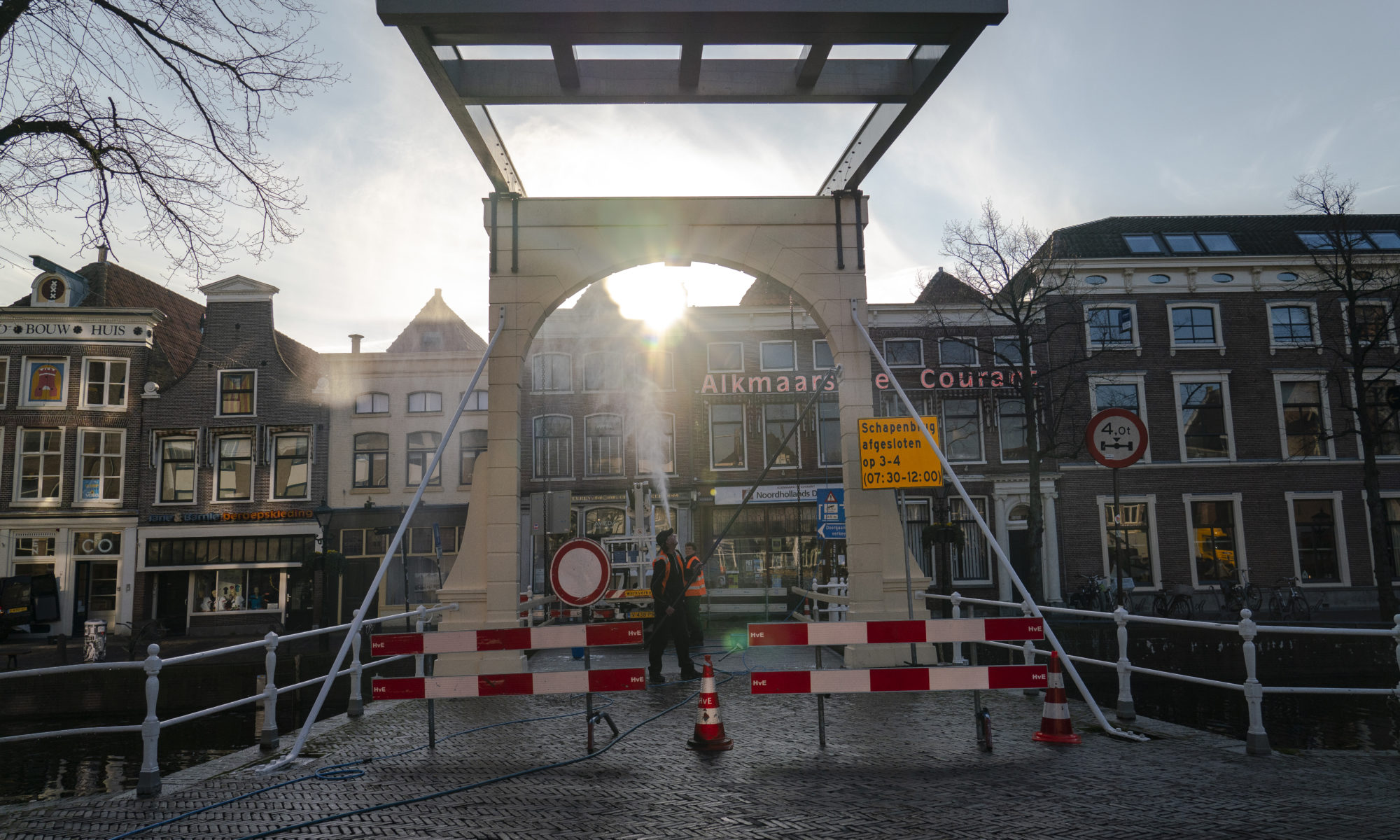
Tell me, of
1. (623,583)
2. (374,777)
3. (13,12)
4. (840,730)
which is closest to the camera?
(374,777)

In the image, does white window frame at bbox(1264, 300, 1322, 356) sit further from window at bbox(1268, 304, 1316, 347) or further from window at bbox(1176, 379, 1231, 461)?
window at bbox(1176, 379, 1231, 461)

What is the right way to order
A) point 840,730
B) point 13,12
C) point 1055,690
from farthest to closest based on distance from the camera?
point 13,12 → point 840,730 → point 1055,690

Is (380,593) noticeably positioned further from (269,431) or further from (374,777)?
(374,777)

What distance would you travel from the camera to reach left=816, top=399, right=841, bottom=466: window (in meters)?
30.0

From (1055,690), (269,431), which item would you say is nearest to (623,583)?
(269,431)

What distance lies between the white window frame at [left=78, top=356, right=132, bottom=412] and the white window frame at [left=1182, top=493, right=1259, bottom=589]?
35864mm

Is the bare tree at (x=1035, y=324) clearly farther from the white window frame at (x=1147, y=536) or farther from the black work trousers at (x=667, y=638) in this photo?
the black work trousers at (x=667, y=638)

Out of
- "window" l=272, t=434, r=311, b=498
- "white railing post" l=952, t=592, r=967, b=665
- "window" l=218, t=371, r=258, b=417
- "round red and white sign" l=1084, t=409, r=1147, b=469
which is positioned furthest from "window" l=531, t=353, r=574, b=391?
"round red and white sign" l=1084, t=409, r=1147, b=469

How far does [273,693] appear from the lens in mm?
6793

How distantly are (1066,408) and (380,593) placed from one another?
2283 cm

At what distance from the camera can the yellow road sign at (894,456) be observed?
10.8 metres

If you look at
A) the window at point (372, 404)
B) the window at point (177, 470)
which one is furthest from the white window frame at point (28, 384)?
the window at point (372, 404)

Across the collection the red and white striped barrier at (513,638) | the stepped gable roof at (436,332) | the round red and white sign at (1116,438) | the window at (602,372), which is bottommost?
the red and white striped barrier at (513,638)

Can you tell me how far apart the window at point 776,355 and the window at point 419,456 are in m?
11.8
